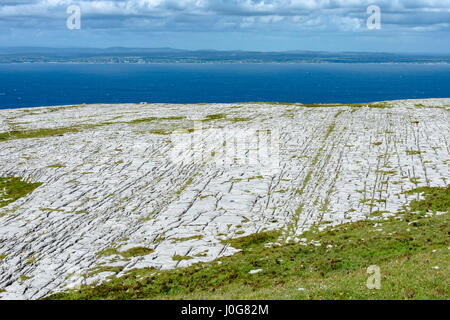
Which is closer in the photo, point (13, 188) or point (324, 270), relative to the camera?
point (324, 270)

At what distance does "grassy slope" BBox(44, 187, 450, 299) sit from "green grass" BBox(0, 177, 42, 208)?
1937 cm

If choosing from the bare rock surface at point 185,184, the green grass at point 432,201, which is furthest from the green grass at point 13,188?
the green grass at point 432,201

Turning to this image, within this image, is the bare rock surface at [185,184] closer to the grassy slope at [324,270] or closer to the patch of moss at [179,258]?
the patch of moss at [179,258]

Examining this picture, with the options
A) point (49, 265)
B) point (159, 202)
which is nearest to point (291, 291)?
point (49, 265)

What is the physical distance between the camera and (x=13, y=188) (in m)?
38.8

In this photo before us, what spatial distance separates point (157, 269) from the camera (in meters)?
23.4

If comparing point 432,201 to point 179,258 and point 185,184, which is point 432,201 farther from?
point 185,184

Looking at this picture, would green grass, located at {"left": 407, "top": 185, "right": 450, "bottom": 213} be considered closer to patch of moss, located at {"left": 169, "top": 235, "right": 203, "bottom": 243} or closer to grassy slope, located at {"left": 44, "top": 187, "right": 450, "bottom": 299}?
grassy slope, located at {"left": 44, "top": 187, "right": 450, "bottom": 299}

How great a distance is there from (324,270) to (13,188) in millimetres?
32300

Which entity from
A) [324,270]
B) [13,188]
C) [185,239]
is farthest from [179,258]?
[13,188]

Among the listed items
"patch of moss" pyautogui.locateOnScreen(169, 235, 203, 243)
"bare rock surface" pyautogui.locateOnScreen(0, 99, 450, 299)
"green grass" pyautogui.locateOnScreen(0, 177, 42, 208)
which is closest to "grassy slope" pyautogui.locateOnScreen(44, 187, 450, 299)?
"bare rock surface" pyautogui.locateOnScreen(0, 99, 450, 299)

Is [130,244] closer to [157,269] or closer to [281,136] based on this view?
[157,269]

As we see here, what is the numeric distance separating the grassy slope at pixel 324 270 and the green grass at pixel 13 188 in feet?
63.5

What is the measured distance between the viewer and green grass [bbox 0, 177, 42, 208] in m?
36.0
